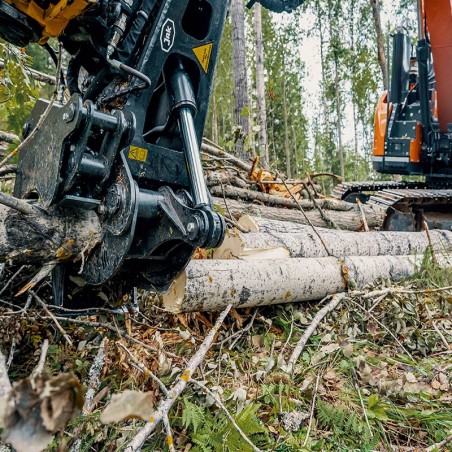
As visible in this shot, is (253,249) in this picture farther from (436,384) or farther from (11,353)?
(11,353)

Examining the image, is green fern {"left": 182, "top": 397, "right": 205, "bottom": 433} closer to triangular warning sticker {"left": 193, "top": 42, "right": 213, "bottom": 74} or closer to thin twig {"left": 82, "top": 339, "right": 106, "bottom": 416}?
thin twig {"left": 82, "top": 339, "right": 106, "bottom": 416}

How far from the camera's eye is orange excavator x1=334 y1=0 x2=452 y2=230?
19.1ft

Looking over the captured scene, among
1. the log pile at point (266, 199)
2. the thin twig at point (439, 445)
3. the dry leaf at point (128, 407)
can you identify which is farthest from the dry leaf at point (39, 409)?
the log pile at point (266, 199)

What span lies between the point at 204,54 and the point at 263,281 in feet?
4.29

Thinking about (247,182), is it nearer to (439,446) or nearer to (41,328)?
(41,328)

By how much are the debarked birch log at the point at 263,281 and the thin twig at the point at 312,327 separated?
0.12 meters

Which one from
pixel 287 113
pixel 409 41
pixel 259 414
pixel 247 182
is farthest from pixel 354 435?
pixel 287 113

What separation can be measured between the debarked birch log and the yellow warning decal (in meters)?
0.64

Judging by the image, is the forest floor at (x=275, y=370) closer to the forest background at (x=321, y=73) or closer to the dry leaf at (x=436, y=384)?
the dry leaf at (x=436, y=384)

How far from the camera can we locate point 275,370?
2.37 m

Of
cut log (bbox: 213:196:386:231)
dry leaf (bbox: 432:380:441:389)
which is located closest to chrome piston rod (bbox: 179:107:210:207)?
dry leaf (bbox: 432:380:441:389)

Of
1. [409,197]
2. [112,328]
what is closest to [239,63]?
[409,197]

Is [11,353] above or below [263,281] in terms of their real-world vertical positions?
below

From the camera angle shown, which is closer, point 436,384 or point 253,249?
point 436,384
